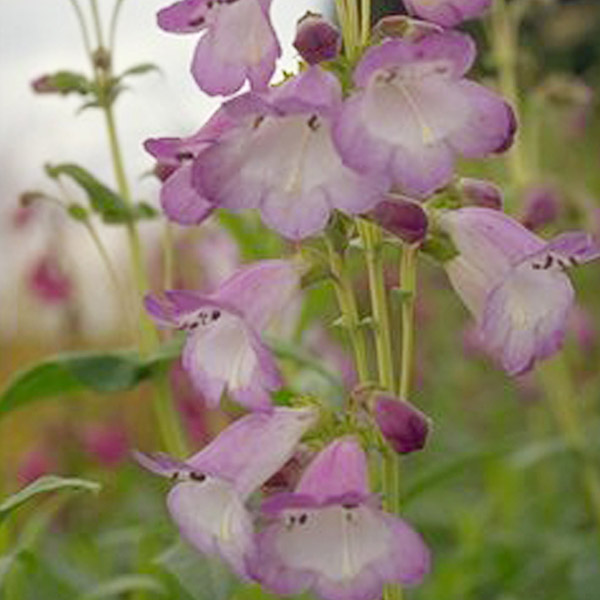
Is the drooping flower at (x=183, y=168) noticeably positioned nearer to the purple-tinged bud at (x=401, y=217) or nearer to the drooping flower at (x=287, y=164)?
the drooping flower at (x=287, y=164)

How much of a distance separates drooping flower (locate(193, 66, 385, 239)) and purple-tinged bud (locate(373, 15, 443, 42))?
73 millimetres

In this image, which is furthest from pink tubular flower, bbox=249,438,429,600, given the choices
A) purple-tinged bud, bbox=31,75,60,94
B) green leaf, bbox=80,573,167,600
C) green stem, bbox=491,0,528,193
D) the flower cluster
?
green stem, bbox=491,0,528,193

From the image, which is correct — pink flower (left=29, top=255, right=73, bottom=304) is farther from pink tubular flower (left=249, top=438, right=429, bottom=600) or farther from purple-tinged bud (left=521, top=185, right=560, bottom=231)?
pink tubular flower (left=249, top=438, right=429, bottom=600)

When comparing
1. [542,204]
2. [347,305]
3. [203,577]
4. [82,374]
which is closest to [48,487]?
[203,577]

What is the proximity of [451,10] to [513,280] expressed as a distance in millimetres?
236

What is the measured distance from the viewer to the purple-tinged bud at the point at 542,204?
3.01 meters

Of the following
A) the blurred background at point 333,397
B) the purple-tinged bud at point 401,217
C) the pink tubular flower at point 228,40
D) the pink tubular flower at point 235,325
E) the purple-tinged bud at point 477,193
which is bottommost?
the blurred background at point 333,397

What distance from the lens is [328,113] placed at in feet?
4.21

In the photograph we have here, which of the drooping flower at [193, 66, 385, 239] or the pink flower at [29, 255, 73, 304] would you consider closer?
the drooping flower at [193, 66, 385, 239]

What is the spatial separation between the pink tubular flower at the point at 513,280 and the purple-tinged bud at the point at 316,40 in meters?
0.20

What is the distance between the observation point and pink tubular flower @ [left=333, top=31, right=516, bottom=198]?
49.7 inches

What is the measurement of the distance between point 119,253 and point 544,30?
1.89 m

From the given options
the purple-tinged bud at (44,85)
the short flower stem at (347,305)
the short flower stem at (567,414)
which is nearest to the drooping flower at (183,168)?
the short flower stem at (347,305)

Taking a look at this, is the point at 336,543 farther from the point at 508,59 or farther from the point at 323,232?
the point at 508,59
